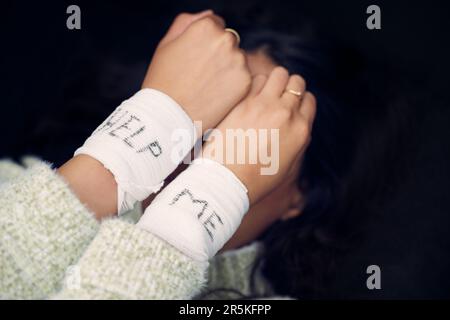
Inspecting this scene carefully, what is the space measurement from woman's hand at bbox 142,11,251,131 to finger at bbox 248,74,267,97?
0.03 metres

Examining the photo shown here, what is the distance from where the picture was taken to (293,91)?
2.33 ft

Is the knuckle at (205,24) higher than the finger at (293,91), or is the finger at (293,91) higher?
the knuckle at (205,24)

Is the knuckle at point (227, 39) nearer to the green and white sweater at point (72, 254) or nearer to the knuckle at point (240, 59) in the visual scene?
the knuckle at point (240, 59)

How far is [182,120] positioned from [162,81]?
7 cm

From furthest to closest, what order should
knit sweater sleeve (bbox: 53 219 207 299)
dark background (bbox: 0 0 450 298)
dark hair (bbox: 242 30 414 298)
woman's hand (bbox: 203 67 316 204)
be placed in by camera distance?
dark background (bbox: 0 0 450 298)
dark hair (bbox: 242 30 414 298)
woman's hand (bbox: 203 67 316 204)
knit sweater sleeve (bbox: 53 219 207 299)

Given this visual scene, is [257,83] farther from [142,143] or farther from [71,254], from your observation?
[71,254]

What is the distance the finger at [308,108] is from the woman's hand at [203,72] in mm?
96

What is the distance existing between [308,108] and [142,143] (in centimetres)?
27

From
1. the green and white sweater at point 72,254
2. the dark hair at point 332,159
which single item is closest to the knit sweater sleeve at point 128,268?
the green and white sweater at point 72,254

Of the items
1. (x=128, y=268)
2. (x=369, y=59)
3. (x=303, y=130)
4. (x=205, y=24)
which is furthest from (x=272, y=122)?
(x=369, y=59)

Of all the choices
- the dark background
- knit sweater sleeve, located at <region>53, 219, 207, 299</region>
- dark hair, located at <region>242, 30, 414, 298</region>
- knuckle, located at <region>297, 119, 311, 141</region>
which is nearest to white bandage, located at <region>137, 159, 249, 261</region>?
knit sweater sleeve, located at <region>53, 219, 207, 299</region>

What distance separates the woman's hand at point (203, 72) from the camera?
0.65 metres

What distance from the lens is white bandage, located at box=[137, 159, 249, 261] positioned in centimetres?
55

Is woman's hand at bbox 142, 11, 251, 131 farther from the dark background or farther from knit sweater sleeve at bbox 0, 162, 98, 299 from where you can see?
the dark background
